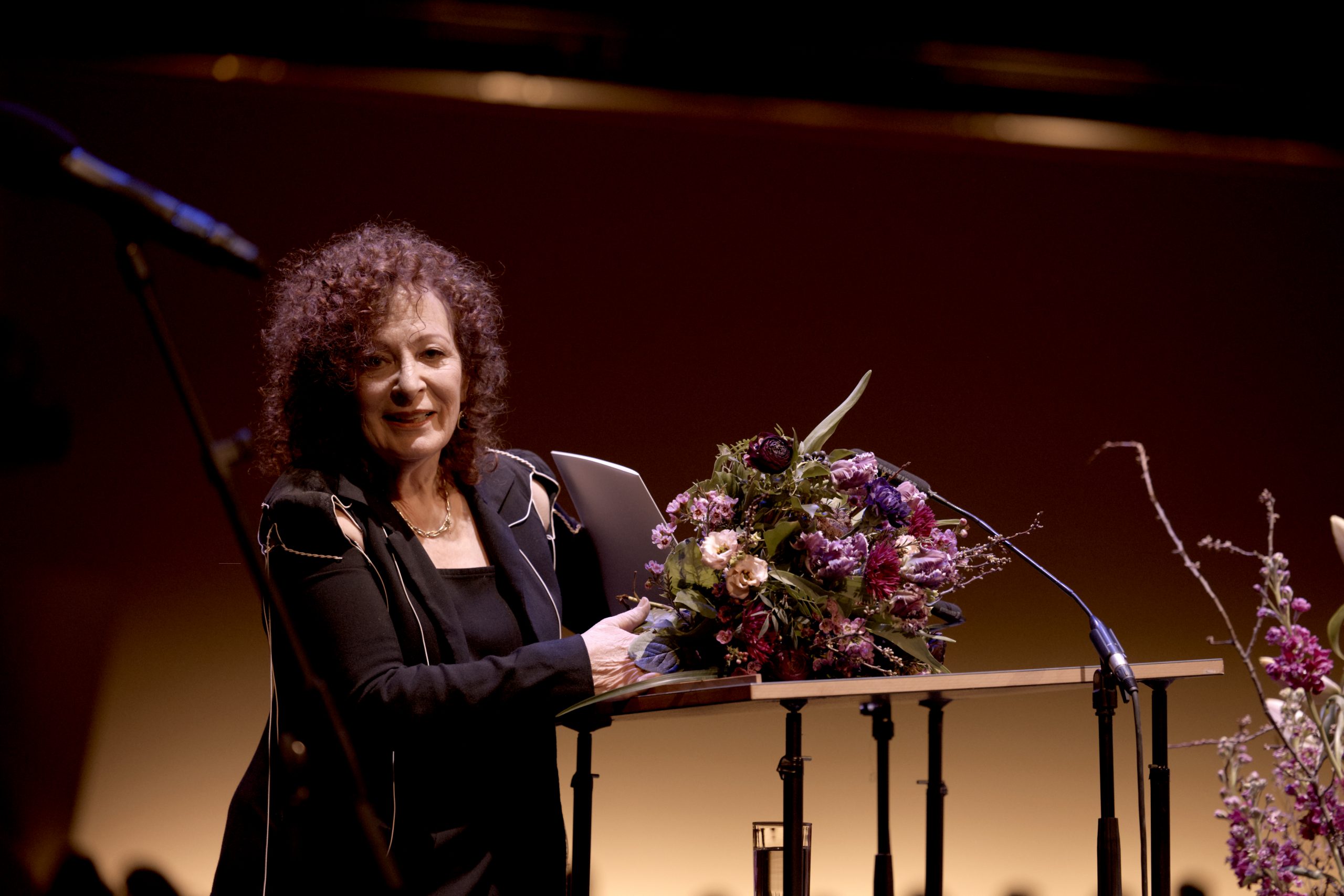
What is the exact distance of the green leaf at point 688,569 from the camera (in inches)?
69.1

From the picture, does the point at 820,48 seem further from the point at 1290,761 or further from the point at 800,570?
the point at 1290,761

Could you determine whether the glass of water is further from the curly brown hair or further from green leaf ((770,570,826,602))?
the curly brown hair

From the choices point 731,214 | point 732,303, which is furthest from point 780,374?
point 731,214

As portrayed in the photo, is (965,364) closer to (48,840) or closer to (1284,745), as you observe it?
(1284,745)

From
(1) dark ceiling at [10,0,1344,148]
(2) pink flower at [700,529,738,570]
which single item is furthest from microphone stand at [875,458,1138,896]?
(1) dark ceiling at [10,0,1344,148]

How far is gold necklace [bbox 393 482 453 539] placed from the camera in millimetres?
2125

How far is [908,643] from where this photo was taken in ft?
5.89

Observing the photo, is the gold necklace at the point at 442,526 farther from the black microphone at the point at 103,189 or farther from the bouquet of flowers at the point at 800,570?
the black microphone at the point at 103,189

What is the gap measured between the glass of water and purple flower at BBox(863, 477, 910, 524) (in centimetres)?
55

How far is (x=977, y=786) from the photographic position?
3688mm

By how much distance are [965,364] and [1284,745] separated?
221 cm

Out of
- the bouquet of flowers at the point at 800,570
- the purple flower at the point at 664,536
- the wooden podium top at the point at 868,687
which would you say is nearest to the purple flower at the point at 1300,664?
the wooden podium top at the point at 868,687

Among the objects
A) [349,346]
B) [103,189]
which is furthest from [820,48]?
[103,189]

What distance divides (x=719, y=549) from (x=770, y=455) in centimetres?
18
